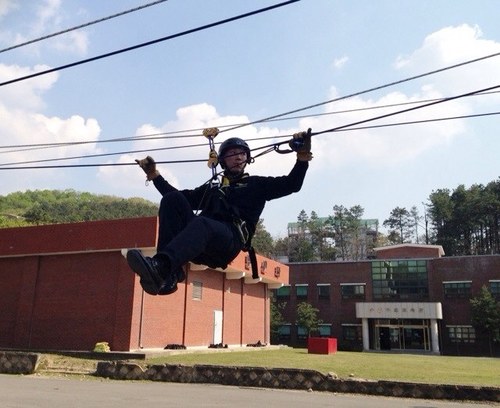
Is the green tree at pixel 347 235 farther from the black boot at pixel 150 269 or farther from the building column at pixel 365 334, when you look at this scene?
the black boot at pixel 150 269

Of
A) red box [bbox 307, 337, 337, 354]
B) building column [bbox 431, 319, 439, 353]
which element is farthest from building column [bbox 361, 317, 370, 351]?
red box [bbox 307, 337, 337, 354]

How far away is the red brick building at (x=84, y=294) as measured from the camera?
24953 mm

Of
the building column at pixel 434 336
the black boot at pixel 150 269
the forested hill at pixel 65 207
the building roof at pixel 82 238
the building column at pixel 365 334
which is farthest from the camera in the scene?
the forested hill at pixel 65 207

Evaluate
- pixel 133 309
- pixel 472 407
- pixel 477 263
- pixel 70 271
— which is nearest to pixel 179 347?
pixel 133 309

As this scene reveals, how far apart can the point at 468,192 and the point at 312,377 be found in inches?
3117

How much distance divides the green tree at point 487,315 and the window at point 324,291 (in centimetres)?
1439

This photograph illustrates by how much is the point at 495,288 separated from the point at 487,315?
14.2ft

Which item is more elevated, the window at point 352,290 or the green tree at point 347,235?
the green tree at point 347,235

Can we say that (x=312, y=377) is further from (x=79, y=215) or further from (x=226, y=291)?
(x=79, y=215)

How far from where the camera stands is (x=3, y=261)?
28.3m

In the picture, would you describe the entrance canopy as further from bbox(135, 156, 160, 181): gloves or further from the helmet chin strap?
the helmet chin strap

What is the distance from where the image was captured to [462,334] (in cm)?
4806

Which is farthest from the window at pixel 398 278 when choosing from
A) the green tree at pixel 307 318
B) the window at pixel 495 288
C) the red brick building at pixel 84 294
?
the red brick building at pixel 84 294

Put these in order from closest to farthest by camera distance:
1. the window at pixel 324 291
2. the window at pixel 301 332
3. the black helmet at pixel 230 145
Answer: the black helmet at pixel 230 145 < the window at pixel 301 332 < the window at pixel 324 291
